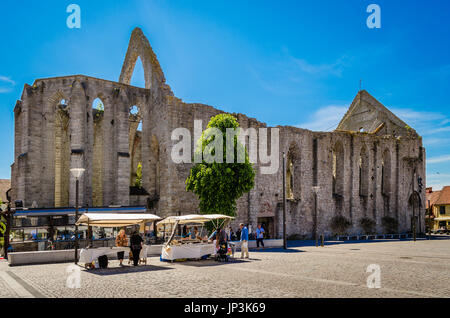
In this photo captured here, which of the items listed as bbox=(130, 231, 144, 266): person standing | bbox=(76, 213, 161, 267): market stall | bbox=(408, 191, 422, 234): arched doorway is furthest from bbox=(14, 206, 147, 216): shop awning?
bbox=(408, 191, 422, 234): arched doorway

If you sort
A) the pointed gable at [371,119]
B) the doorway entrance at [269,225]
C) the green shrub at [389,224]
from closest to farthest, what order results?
the doorway entrance at [269,225] → the green shrub at [389,224] → the pointed gable at [371,119]

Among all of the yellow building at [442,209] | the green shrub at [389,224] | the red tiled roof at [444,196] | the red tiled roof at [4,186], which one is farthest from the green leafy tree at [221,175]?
the red tiled roof at [444,196]

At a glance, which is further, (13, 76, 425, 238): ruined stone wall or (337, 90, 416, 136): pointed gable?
(337, 90, 416, 136): pointed gable

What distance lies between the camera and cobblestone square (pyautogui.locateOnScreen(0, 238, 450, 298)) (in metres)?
9.18

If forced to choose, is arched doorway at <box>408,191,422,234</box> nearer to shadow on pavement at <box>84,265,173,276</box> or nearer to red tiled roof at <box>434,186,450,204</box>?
red tiled roof at <box>434,186,450,204</box>

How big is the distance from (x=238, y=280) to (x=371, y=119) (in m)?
44.5

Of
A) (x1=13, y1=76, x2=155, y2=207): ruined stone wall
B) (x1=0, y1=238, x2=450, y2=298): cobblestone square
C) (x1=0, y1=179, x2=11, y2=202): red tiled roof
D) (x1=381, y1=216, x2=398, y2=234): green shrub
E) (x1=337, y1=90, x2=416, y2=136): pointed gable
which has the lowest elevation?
(x1=381, y1=216, x2=398, y2=234): green shrub

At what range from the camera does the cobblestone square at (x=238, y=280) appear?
30.1 ft

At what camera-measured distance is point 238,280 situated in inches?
440

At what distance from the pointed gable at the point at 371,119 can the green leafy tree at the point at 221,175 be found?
29.5 meters

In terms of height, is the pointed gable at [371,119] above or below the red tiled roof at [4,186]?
above

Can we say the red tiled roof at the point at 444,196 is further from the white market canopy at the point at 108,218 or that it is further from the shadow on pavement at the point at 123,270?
the shadow on pavement at the point at 123,270

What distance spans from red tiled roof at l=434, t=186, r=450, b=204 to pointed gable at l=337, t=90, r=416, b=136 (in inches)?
789
